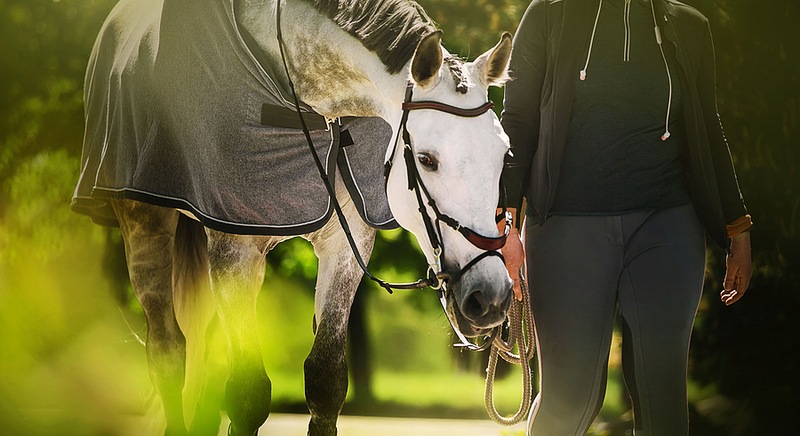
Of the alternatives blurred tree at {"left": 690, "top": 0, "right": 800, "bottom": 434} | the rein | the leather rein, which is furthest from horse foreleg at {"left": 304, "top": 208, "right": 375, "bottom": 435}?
blurred tree at {"left": 690, "top": 0, "right": 800, "bottom": 434}

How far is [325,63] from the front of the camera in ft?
6.40

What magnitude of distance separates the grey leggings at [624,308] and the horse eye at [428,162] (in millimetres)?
320

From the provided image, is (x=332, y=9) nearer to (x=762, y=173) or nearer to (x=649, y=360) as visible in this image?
(x=649, y=360)

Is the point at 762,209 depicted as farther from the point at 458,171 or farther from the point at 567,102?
the point at 458,171

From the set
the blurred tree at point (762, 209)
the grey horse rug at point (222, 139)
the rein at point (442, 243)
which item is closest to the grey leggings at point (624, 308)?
the rein at point (442, 243)

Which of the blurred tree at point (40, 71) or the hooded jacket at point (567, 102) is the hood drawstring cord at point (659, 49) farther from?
the blurred tree at point (40, 71)

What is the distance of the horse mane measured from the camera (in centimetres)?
174

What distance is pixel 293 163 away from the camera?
2.11 metres

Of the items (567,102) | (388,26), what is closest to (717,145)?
(567,102)

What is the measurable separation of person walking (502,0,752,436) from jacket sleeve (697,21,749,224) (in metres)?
0.02

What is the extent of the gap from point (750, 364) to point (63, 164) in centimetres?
251

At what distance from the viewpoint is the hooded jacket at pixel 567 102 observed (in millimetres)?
1742

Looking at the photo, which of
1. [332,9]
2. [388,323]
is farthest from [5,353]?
[332,9]

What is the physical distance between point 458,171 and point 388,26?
1.34 feet
